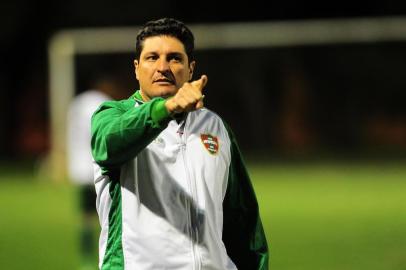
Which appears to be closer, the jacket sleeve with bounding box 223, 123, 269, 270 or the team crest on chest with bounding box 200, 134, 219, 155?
the team crest on chest with bounding box 200, 134, 219, 155

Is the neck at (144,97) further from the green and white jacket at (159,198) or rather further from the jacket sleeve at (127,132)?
the jacket sleeve at (127,132)

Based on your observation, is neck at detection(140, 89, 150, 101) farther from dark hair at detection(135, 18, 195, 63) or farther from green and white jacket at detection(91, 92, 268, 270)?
dark hair at detection(135, 18, 195, 63)

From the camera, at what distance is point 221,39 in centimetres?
2200

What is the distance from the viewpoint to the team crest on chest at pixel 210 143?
349cm

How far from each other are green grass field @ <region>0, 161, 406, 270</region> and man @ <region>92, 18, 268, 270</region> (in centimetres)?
515

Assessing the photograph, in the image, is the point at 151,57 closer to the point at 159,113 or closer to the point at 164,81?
the point at 164,81

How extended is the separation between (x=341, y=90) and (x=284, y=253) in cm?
1388

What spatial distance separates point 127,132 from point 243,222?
79 cm

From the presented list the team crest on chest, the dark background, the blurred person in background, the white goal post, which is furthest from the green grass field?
the team crest on chest

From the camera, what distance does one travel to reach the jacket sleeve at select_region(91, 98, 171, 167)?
3080 millimetres

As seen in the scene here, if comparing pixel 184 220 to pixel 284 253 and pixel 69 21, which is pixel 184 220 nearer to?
pixel 284 253

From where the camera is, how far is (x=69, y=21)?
27.9m

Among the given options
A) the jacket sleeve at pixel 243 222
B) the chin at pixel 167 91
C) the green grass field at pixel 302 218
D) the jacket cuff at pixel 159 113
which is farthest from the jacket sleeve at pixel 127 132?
the green grass field at pixel 302 218

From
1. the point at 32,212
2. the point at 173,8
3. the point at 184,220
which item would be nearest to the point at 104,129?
the point at 184,220
